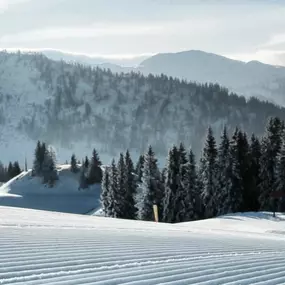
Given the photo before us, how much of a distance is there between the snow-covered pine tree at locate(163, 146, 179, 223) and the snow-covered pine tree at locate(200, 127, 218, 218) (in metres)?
2.40

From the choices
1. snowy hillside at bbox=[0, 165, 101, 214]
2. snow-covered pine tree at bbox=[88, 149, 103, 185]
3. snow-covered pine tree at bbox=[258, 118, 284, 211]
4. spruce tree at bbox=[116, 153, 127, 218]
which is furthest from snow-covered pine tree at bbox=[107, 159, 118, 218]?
snow-covered pine tree at bbox=[88, 149, 103, 185]

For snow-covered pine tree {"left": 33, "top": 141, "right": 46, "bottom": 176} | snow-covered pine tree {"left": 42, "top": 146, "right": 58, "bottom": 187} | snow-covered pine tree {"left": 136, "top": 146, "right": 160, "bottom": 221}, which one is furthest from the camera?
snow-covered pine tree {"left": 33, "top": 141, "right": 46, "bottom": 176}

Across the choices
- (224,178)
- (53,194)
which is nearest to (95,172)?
(53,194)

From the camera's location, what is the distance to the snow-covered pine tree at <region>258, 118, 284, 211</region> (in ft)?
176

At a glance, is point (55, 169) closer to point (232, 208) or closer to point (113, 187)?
point (113, 187)

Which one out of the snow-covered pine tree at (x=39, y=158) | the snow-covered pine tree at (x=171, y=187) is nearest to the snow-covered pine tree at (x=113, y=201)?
the snow-covered pine tree at (x=171, y=187)

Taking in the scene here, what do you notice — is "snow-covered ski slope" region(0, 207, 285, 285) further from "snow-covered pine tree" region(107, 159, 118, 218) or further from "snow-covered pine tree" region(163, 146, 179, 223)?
"snow-covered pine tree" region(107, 159, 118, 218)

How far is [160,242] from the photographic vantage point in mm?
13227

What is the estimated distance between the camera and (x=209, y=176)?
182ft

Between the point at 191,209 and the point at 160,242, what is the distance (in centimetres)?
4160

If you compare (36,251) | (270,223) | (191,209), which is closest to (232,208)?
(191,209)

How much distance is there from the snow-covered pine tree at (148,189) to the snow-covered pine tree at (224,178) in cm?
632

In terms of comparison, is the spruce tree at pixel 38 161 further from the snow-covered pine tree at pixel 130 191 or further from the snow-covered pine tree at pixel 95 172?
the snow-covered pine tree at pixel 130 191

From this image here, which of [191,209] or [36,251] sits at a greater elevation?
[36,251]
